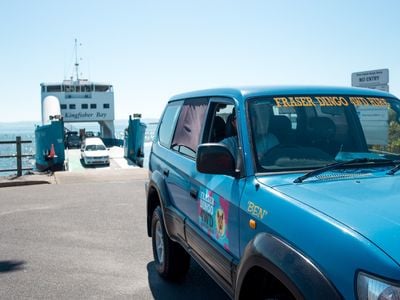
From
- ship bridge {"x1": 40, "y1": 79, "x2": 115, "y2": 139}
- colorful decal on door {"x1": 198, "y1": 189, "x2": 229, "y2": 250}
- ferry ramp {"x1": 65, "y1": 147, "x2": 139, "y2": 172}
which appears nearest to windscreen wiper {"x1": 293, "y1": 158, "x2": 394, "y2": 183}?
colorful decal on door {"x1": 198, "y1": 189, "x2": 229, "y2": 250}

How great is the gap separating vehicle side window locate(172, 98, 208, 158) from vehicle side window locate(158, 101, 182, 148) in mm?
184

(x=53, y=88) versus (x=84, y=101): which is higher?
(x=53, y=88)

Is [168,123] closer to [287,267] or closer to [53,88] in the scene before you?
[287,267]

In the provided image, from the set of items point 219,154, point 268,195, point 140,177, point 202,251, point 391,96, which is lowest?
point 140,177

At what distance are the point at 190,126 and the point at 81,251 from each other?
2.63 meters

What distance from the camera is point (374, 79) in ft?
32.4

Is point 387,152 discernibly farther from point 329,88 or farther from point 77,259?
point 77,259

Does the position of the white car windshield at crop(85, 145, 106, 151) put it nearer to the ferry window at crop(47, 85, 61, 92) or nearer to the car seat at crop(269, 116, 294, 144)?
the ferry window at crop(47, 85, 61, 92)

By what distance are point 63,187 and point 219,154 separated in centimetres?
895

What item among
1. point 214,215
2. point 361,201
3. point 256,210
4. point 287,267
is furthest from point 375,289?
point 214,215

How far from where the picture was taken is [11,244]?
606cm

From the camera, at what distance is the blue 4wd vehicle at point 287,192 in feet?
5.98

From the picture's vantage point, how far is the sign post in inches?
381

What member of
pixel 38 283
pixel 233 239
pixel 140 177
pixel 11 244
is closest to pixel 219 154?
pixel 233 239
